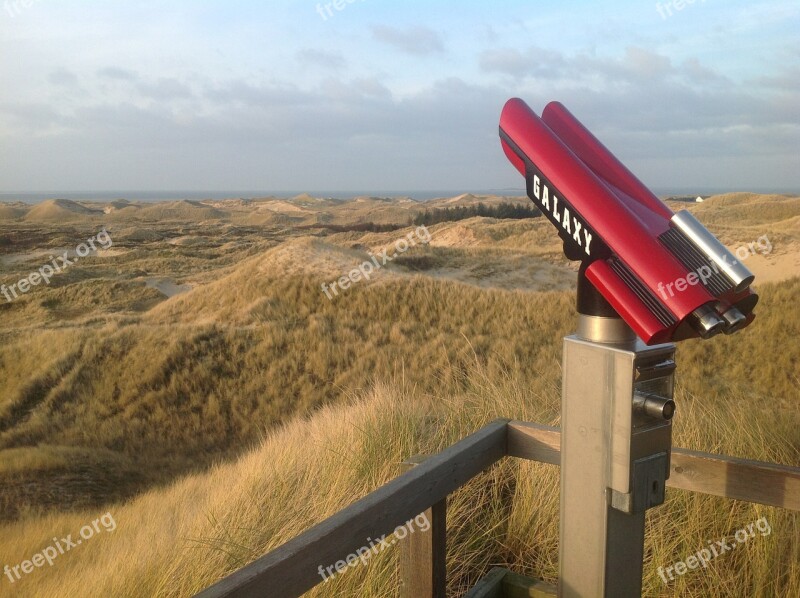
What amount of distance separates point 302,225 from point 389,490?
29906mm

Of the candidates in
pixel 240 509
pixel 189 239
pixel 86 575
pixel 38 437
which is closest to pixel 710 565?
pixel 240 509

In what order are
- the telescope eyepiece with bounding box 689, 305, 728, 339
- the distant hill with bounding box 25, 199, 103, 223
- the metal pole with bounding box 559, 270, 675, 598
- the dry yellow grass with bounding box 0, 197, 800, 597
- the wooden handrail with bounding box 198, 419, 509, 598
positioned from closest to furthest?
the wooden handrail with bounding box 198, 419, 509, 598
the telescope eyepiece with bounding box 689, 305, 728, 339
the metal pole with bounding box 559, 270, 675, 598
the dry yellow grass with bounding box 0, 197, 800, 597
the distant hill with bounding box 25, 199, 103, 223

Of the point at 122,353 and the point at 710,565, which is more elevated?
the point at 710,565

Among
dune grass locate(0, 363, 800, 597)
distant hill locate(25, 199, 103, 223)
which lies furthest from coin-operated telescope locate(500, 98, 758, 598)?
distant hill locate(25, 199, 103, 223)

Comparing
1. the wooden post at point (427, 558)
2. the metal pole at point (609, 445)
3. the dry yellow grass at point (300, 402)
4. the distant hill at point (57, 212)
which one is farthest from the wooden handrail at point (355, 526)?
the distant hill at point (57, 212)

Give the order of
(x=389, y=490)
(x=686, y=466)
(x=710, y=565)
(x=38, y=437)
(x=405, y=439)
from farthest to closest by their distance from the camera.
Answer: (x=38, y=437)
(x=405, y=439)
(x=710, y=565)
(x=686, y=466)
(x=389, y=490)

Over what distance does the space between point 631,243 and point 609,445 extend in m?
0.45

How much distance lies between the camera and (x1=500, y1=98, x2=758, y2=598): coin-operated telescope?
126 centimetres

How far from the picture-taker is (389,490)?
4.95 ft

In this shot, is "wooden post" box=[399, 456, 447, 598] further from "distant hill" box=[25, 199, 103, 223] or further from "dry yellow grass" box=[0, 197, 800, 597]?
"distant hill" box=[25, 199, 103, 223]

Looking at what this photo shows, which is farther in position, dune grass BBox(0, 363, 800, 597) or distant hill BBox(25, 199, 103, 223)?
distant hill BBox(25, 199, 103, 223)

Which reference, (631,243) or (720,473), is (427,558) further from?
(631,243)

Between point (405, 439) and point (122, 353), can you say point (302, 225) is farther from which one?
point (405, 439)

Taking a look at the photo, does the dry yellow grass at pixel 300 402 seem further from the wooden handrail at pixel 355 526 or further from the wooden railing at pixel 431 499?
the wooden handrail at pixel 355 526
